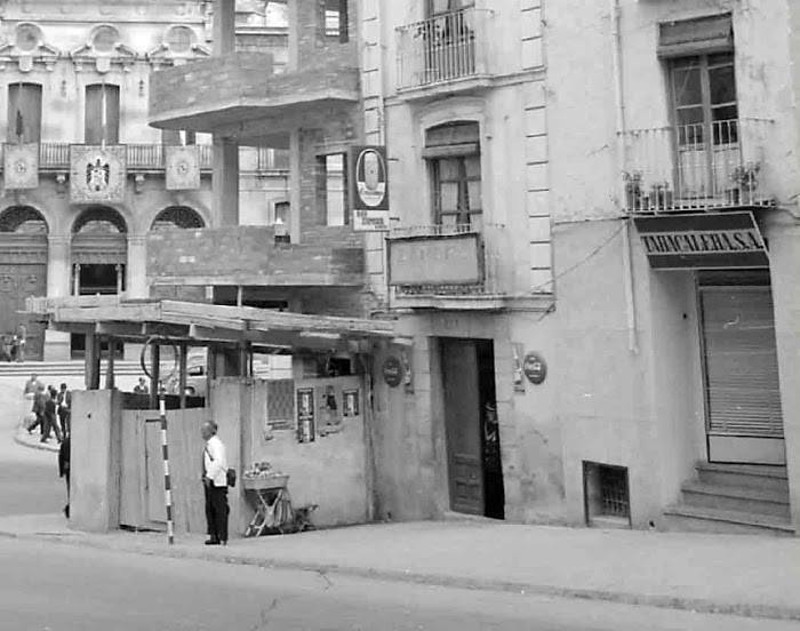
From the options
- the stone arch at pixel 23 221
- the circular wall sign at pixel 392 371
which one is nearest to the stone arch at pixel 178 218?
the stone arch at pixel 23 221

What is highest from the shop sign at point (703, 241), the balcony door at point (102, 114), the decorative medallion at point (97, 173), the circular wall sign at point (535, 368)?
the balcony door at point (102, 114)

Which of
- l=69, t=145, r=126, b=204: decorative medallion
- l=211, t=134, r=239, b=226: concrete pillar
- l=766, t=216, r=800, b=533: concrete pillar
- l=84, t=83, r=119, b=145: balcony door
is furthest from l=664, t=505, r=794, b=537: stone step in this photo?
l=84, t=83, r=119, b=145: balcony door

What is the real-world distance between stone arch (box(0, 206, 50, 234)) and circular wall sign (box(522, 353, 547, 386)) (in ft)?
100

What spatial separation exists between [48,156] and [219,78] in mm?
24568

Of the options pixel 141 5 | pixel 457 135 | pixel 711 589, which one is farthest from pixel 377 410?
pixel 141 5

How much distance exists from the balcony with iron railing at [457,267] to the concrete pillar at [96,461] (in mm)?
5125

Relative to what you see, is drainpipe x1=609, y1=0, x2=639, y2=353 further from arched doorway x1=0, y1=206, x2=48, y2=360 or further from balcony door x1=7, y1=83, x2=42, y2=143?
balcony door x1=7, y1=83, x2=42, y2=143

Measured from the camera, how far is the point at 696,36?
13883mm

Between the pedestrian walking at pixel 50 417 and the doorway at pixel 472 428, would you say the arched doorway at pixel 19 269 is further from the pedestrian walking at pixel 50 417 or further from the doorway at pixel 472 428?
the doorway at pixel 472 428

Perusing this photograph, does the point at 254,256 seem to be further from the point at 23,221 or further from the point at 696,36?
the point at 23,221

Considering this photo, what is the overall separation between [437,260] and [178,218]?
28.2 meters

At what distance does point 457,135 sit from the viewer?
16625mm

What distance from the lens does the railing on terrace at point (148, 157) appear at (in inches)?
1598

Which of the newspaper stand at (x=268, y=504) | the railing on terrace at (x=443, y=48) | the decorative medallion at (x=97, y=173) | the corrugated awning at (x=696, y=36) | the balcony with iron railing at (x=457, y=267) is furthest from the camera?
the decorative medallion at (x=97, y=173)
